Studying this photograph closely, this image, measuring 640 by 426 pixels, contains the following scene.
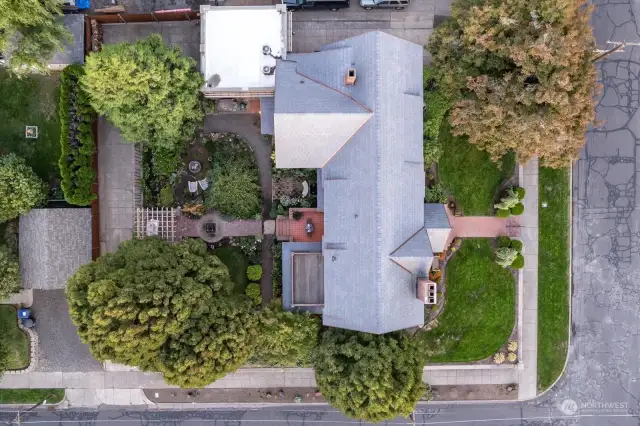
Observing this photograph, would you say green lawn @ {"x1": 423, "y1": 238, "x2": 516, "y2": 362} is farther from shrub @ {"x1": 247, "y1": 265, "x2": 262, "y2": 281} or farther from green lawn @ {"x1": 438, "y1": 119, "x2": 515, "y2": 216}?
shrub @ {"x1": 247, "y1": 265, "x2": 262, "y2": 281}

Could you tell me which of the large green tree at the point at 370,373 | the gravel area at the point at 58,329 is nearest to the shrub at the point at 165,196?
the gravel area at the point at 58,329

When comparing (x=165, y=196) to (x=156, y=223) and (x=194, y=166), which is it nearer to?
(x=156, y=223)

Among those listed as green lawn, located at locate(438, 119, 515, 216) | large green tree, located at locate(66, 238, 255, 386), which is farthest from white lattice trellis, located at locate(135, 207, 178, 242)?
green lawn, located at locate(438, 119, 515, 216)

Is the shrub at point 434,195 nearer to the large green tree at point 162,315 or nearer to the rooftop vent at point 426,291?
the rooftop vent at point 426,291

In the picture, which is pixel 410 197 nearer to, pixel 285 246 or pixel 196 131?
pixel 285 246

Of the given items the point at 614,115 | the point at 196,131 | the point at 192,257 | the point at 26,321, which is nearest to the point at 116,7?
the point at 196,131

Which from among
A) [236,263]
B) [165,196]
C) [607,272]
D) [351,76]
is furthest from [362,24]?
[607,272]
